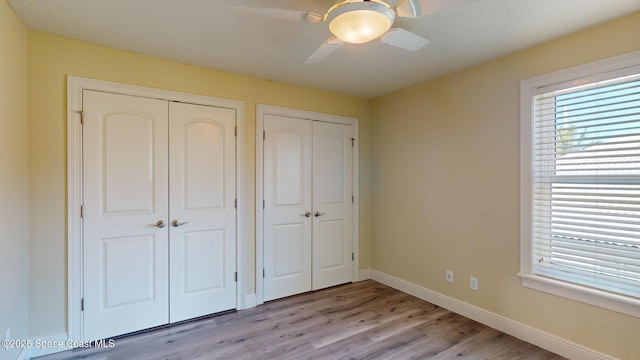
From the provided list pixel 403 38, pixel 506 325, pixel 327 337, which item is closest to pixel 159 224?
pixel 327 337

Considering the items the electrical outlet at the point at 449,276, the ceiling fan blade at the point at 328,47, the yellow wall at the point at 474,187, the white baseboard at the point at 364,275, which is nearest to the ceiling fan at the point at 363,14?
the ceiling fan blade at the point at 328,47

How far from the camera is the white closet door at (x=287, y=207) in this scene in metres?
3.23

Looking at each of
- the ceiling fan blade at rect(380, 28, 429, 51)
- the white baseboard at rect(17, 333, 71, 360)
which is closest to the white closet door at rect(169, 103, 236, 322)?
the white baseboard at rect(17, 333, 71, 360)

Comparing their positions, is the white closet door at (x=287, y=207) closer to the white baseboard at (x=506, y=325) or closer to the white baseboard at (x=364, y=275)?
the white baseboard at (x=364, y=275)

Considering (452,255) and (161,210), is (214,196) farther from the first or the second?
(452,255)

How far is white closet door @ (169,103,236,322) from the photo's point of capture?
2711 millimetres

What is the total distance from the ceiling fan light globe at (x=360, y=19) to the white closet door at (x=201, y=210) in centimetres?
173

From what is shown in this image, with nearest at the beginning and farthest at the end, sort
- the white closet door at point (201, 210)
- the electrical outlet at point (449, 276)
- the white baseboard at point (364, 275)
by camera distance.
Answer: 1. the white closet door at point (201, 210)
2. the electrical outlet at point (449, 276)
3. the white baseboard at point (364, 275)

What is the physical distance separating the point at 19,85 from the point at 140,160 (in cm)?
87

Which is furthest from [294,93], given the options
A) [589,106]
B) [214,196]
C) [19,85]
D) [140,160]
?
[589,106]

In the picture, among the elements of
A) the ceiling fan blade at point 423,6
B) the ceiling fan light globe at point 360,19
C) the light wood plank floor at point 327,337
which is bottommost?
the light wood plank floor at point 327,337

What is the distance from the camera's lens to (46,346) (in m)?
2.20

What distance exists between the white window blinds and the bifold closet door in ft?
6.56

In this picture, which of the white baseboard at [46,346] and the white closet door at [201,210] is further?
the white closet door at [201,210]
